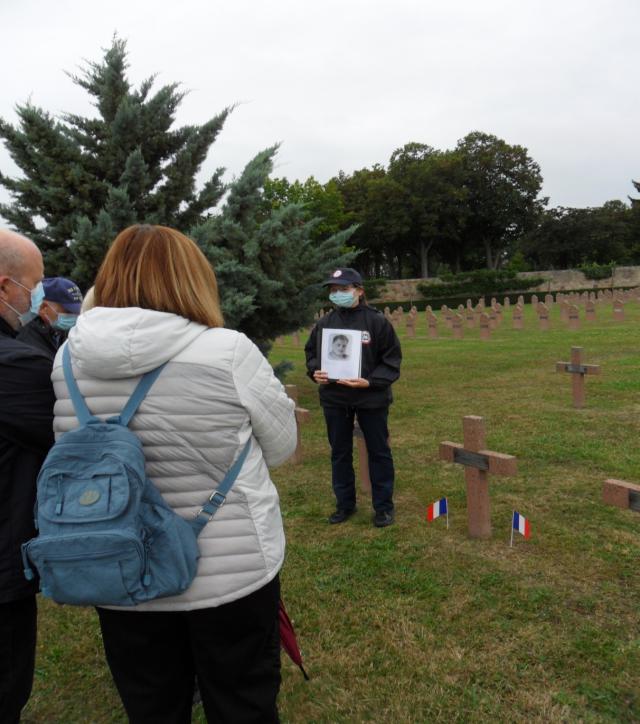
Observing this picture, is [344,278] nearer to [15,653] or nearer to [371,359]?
[371,359]

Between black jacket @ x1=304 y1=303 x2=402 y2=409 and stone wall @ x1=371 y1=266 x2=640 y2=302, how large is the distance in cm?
4458

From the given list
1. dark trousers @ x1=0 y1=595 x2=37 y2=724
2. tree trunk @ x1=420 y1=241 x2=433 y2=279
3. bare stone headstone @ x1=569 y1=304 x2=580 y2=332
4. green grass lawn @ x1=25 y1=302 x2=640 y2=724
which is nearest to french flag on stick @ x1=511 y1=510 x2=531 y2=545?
green grass lawn @ x1=25 y1=302 x2=640 y2=724

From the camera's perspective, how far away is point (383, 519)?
15.2ft

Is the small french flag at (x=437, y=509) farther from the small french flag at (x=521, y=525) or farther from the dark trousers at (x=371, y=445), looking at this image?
the small french flag at (x=521, y=525)

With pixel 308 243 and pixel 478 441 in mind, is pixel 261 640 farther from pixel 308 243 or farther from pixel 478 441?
pixel 308 243

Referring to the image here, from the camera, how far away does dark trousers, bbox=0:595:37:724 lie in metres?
2.03

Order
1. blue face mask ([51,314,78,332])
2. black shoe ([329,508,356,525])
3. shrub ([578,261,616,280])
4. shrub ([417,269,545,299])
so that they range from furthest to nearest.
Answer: shrub ([578,261,616,280])
shrub ([417,269,545,299])
black shoe ([329,508,356,525])
blue face mask ([51,314,78,332])

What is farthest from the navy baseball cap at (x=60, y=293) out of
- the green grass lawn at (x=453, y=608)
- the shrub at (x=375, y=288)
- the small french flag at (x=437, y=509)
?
the shrub at (x=375, y=288)

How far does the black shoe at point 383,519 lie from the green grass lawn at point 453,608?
0.21ft

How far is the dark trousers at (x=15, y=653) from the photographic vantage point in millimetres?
2027

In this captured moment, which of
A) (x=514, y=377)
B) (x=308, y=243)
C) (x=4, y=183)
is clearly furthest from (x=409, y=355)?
(x=4, y=183)

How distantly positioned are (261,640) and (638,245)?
6860 cm

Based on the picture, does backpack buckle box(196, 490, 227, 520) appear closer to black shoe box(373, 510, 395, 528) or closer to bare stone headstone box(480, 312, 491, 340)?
black shoe box(373, 510, 395, 528)

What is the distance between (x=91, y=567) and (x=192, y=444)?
40 centimetres
